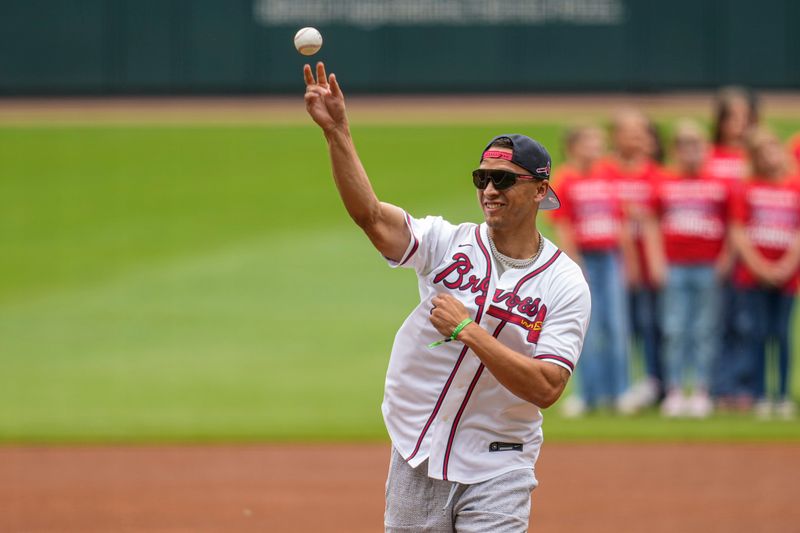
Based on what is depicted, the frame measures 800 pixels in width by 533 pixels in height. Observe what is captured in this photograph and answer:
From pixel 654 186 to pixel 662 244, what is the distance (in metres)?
0.49

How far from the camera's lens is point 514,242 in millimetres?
4699

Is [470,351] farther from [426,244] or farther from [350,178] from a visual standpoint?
[350,178]

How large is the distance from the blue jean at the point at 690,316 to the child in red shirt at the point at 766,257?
0.28 m

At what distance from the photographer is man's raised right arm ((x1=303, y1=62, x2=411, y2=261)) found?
4.41 meters

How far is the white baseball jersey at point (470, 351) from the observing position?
4.60 m

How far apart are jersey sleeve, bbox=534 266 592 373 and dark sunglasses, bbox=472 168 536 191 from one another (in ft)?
1.34

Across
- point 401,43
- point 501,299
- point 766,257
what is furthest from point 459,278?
point 401,43

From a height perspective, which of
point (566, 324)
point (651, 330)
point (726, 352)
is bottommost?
point (726, 352)

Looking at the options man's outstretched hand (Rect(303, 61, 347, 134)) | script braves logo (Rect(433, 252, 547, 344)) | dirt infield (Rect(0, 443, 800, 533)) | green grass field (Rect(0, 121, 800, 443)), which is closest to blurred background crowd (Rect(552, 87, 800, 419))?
green grass field (Rect(0, 121, 800, 443))

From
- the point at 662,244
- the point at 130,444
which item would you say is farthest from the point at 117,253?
the point at 662,244

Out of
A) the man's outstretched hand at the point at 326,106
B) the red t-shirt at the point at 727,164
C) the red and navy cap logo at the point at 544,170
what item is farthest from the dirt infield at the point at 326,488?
the man's outstretched hand at the point at 326,106

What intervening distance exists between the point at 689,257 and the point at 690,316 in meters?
0.50

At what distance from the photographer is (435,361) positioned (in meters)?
4.68

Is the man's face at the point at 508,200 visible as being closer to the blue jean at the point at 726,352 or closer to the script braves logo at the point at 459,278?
the script braves logo at the point at 459,278
